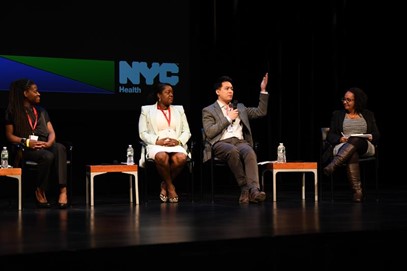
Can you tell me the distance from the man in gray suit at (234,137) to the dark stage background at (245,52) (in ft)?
4.21

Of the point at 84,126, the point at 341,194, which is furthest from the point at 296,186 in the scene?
the point at 84,126

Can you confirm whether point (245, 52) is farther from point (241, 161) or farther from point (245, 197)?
point (245, 197)

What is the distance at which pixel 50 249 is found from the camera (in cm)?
342

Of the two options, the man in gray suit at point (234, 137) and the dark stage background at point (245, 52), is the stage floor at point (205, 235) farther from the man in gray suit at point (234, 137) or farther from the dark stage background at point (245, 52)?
the dark stage background at point (245, 52)

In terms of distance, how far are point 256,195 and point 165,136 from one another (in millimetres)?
1034

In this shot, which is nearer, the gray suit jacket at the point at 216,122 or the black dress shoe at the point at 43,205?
the black dress shoe at the point at 43,205

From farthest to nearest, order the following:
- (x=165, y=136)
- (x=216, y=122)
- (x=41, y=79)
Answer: (x=41, y=79), (x=165, y=136), (x=216, y=122)

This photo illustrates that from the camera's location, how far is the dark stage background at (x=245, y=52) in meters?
7.52

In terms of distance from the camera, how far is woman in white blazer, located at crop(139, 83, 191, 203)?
6766 millimetres

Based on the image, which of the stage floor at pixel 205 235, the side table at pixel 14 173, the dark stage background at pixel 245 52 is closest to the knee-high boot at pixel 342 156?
the stage floor at pixel 205 235

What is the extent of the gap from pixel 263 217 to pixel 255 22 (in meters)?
3.87

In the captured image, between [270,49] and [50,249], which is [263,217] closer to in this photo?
[50,249]

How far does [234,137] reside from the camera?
6.83 metres

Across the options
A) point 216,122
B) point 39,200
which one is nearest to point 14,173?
point 39,200
